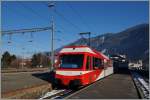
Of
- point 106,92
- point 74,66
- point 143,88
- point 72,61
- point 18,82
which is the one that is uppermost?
point 72,61

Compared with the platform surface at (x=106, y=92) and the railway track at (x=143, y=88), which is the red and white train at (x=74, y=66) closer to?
the platform surface at (x=106, y=92)

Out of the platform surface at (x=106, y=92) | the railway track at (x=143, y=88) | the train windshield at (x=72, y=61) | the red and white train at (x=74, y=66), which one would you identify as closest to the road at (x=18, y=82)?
the red and white train at (x=74, y=66)

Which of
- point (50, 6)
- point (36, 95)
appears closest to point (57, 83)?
point (36, 95)

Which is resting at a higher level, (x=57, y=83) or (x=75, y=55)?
(x=75, y=55)

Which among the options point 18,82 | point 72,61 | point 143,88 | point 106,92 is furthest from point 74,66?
point 143,88

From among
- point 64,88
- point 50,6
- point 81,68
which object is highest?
point 50,6

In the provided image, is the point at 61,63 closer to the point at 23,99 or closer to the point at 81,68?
the point at 81,68

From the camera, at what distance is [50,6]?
38.9 metres

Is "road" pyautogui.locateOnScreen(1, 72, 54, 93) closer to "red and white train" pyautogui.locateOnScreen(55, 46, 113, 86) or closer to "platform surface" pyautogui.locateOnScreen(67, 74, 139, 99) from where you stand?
"red and white train" pyautogui.locateOnScreen(55, 46, 113, 86)

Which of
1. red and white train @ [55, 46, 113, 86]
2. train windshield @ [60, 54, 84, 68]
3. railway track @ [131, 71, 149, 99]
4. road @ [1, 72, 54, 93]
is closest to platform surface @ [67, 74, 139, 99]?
railway track @ [131, 71, 149, 99]

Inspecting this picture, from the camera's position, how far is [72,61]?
22.7 meters

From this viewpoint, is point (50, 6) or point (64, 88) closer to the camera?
point (64, 88)

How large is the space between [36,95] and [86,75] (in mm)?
4455

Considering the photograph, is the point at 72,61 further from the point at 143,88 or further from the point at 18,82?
the point at 143,88
